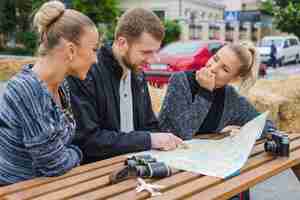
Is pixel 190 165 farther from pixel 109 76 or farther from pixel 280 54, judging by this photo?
pixel 280 54

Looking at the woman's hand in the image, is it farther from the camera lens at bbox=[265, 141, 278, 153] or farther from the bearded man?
the bearded man

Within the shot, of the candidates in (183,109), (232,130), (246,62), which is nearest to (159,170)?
(183,109)

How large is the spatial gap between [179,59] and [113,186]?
10405mm

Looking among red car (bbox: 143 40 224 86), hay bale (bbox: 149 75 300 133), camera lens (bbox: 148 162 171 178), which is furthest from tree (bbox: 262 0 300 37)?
camera lens (bbox: 148 162 171 178)

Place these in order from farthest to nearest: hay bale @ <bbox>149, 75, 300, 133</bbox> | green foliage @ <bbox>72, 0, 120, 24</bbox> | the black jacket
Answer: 1. green foliage @ <bbox>72, 0, 120, 24</bbox>
2. hay bale @ <bbox>149, 75, 300, 133</bbox>
3. the black jacket

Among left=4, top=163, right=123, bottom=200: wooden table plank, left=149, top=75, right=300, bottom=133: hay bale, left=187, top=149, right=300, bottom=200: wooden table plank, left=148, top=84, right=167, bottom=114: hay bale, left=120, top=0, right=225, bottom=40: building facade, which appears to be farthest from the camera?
left=120, top=0, right=225, bottom=40: building facade

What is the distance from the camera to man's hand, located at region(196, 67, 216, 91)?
2846 millimetres

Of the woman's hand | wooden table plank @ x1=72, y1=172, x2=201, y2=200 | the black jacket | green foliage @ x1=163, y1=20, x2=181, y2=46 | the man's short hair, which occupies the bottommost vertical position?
green foliage @ x1=163, y1=20, x2=181, y2=46

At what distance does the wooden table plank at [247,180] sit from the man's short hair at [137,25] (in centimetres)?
84

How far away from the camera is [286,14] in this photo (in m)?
22.9

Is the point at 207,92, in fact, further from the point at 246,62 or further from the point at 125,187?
the point at 125,187

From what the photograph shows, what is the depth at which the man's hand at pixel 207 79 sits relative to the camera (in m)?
2.85

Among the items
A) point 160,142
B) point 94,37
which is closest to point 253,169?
point 160,142

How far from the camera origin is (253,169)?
7.39 feet
